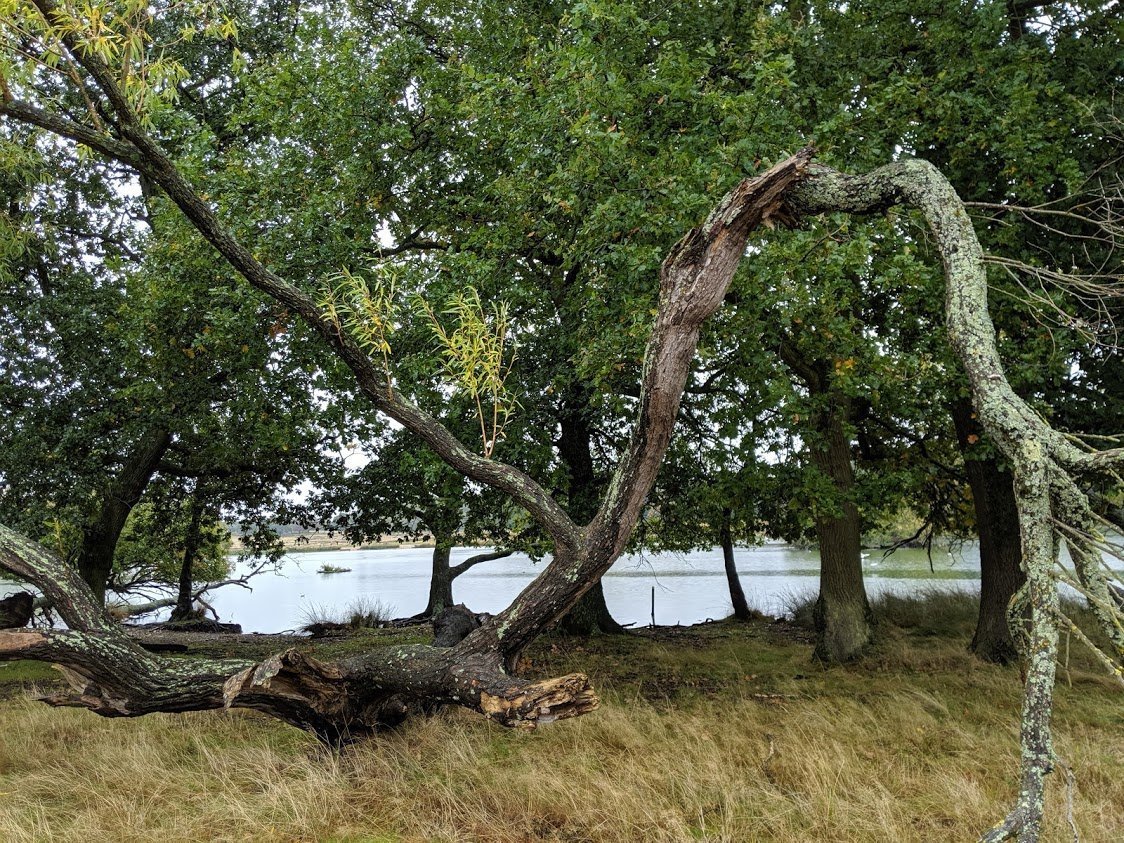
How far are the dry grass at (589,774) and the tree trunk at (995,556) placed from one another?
1.91m

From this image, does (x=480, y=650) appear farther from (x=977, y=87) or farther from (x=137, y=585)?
(x=137, y=585)

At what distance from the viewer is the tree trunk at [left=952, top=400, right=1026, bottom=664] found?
9.75 m

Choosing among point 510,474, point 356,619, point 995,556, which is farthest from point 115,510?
point 995,556

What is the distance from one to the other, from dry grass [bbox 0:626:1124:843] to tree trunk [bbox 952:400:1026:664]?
1.91 metres

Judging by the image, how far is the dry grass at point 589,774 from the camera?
14.8ft

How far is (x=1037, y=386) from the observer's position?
8.48 m

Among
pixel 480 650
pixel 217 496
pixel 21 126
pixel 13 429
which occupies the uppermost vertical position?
pixel 21 126

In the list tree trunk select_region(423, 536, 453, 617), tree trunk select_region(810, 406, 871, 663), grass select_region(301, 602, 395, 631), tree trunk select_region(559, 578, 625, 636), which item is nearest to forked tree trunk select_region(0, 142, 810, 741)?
tree trunk select_region(810, 406, 871, 663)

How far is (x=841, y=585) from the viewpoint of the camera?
1016cm

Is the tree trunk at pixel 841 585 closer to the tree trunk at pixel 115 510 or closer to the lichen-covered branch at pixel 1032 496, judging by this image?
the lichen-covered branch at pixel 1032 496

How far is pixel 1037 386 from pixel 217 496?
12.5 metres

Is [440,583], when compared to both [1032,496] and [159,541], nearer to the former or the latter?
[159,541]

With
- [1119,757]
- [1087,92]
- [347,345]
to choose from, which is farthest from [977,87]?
[347,345]

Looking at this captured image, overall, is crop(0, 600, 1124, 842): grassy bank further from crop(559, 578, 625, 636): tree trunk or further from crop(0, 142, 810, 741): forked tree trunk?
crop(559, 578, 625, 636): tree trunk
